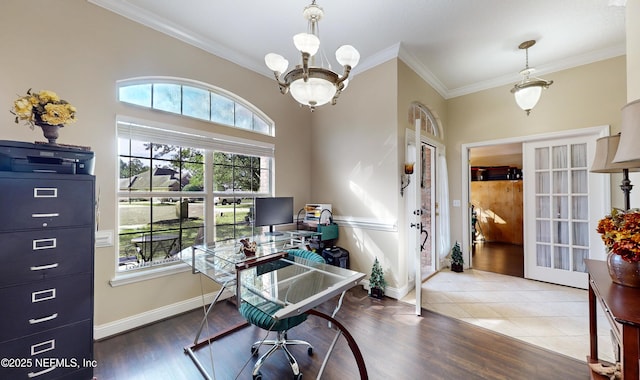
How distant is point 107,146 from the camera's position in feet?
7.35

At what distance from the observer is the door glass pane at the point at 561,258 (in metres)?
3.45

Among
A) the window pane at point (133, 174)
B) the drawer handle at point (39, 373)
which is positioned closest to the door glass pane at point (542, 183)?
the window pane at point (133, 174)

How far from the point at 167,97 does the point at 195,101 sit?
289mm

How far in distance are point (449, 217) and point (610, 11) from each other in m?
3.04

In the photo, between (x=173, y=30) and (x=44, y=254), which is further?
(x=173, y=30)

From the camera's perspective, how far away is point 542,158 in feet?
12.0

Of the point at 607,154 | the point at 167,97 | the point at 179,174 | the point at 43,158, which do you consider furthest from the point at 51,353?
the point at 607,154

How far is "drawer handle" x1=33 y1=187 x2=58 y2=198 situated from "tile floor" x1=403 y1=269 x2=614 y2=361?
11.4 ft

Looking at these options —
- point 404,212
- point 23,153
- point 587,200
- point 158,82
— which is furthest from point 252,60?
point 587,200

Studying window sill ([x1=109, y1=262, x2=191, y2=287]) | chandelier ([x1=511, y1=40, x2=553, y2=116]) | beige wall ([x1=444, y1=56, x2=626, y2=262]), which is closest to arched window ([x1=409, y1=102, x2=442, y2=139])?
beige wall ([x1=444, y1=56, x2=626, y2=262])

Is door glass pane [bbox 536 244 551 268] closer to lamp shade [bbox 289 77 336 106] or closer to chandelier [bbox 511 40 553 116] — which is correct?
chandelier [bbox 511 40 553 116]

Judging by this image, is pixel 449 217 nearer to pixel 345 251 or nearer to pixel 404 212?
pixel 404 212

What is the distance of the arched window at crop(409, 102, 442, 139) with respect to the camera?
3588mm

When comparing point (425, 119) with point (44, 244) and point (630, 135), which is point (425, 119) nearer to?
point (630, 135)
